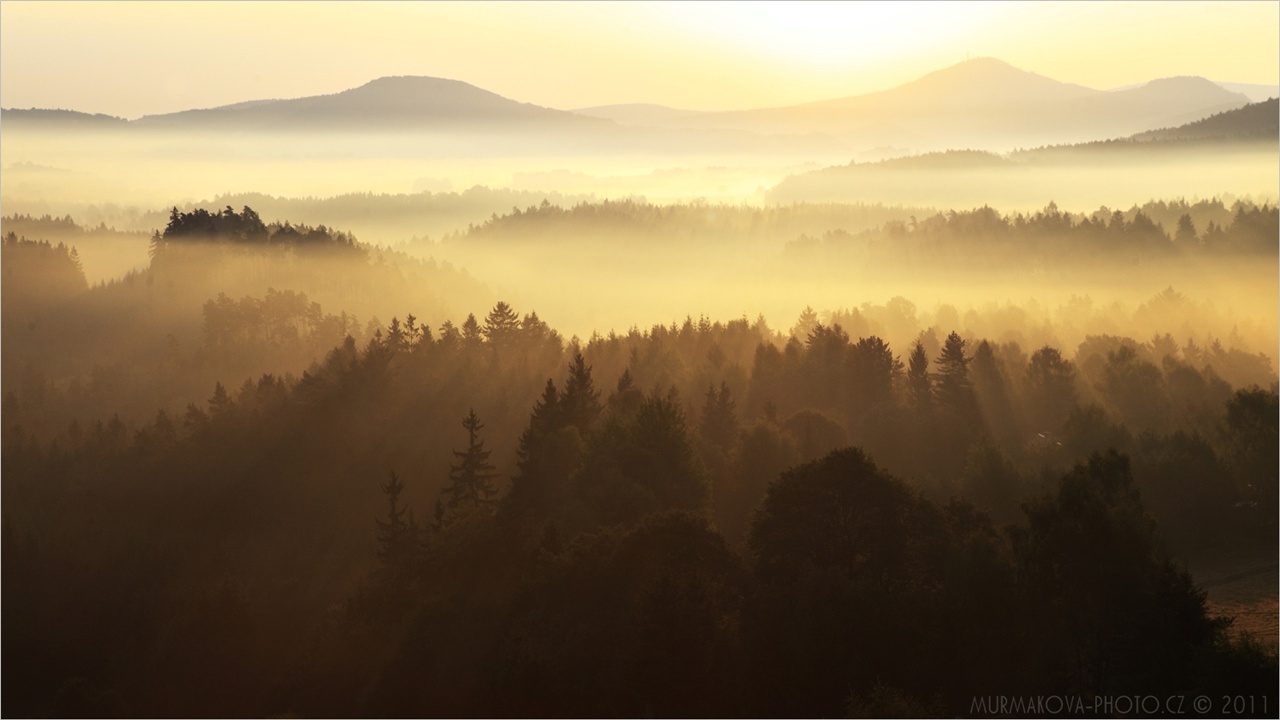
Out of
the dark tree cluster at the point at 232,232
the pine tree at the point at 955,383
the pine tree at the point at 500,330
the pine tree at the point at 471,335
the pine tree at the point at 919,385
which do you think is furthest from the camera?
the dark tree cluster at the point at 232,232

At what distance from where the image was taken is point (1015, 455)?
73000 mm

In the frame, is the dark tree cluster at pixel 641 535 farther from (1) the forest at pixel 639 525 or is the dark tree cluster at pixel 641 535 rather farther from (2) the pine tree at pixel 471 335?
(2) the pine tree at pixel 471 335

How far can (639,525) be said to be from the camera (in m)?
39.5

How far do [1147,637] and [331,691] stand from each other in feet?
101

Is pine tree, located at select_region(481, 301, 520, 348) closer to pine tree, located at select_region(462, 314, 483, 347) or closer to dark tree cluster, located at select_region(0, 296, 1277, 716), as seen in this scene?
pine tree, located at select_region(462, 314, 483, 347)

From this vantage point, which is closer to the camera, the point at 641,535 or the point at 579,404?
the point at 641,535

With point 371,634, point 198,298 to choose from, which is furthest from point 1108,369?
point 198,298

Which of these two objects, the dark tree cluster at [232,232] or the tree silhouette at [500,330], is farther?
the dark tree cluster at [232,232]

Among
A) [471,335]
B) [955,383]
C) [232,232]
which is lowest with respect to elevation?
[471,335]

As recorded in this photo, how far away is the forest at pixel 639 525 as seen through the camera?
34.5 metres

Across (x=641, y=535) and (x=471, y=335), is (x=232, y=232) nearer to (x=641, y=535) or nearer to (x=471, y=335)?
(x=471, y=335)

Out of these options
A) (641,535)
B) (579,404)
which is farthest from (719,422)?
(641,535)

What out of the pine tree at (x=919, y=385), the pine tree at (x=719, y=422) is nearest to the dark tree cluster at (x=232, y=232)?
the pine tree at (x=719, y=422)

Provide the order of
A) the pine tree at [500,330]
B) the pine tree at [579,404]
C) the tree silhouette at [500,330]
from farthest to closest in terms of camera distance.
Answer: the pine tree at [500,330]
the tree silhouette at [500,330]
the pine tree at [579,404]
